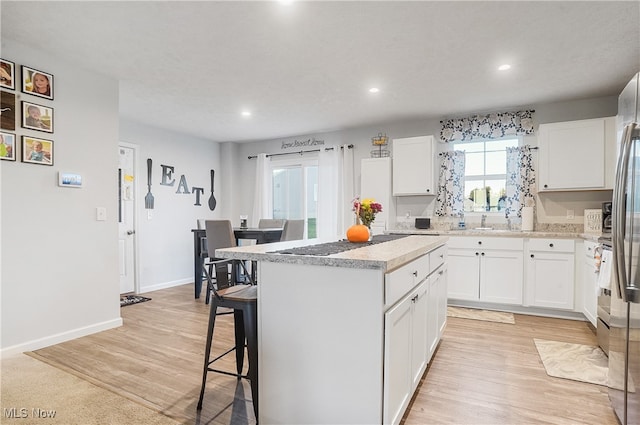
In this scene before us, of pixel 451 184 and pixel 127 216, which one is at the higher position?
pixel 451 184

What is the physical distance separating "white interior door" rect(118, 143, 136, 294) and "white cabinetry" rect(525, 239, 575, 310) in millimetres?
5205

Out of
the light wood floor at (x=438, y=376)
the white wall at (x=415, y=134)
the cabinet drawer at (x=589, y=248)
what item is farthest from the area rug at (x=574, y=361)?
the white wall at (x=415, y=134)

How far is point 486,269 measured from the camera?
414 centimetres

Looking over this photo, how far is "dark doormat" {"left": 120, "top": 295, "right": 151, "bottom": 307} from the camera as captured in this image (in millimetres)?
4530

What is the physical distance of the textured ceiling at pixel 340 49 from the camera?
236 centimetres

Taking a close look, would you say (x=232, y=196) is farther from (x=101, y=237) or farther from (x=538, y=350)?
(x=538, y=350)

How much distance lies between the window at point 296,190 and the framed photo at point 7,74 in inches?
158

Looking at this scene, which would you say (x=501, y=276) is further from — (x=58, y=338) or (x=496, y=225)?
(x=58, y=338)

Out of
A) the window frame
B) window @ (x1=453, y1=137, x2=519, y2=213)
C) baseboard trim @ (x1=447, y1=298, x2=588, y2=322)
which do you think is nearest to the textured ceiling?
the window frame

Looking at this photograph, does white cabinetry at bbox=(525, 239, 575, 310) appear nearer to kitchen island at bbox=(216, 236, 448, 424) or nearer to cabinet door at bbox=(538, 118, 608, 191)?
cabinet door at bbox=(538, 118, 608, 191)

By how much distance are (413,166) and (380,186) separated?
0.55 meters

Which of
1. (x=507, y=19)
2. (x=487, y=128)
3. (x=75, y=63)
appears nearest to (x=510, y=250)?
(x=487, y=128)

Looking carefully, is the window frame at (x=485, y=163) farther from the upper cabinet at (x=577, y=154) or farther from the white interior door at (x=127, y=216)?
the white interior door at (x=127, y=216)

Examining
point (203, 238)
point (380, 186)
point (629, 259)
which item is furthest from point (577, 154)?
point (203, 238)
